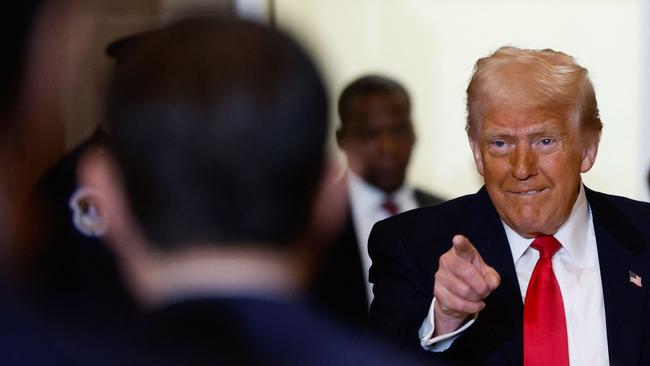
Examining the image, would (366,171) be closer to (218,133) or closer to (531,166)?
(531,166)

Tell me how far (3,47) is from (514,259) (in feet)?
5.62

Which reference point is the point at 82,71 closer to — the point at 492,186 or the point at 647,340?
the point at 492,186

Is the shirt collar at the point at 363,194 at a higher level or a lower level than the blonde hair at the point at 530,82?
lower

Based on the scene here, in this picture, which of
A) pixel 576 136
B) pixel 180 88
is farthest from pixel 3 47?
pixel 180 88

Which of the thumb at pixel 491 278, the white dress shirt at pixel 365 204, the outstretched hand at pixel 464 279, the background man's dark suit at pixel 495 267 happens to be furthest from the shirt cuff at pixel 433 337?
the white dress shirt at pixel 365 204

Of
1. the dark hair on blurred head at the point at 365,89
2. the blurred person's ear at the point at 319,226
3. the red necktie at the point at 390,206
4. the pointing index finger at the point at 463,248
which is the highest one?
the blurred person's ear at the point at 319,226

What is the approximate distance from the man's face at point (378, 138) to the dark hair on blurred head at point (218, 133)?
2571 mm

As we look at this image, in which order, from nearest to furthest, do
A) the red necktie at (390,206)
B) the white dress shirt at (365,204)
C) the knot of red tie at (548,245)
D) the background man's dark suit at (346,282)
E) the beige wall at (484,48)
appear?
1. the knot of red tie at (548,245)
2. the background man's dark suit at (346,282)
3. the white dress shirt at (365,204)
4. the red necktie at (390,206)
5. the beige wall at (484,48)

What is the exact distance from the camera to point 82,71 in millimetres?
3764

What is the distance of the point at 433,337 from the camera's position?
2154mm

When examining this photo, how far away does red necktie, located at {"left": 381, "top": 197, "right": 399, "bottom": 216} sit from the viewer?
3.69 meters

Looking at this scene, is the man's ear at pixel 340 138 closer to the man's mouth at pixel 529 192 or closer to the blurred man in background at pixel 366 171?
the blurred man in background at pixel 366 171

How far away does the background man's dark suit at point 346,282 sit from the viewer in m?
3.38

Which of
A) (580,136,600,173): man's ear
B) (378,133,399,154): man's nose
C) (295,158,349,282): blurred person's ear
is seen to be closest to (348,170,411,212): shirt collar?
(378,133,399,154): man's nose
